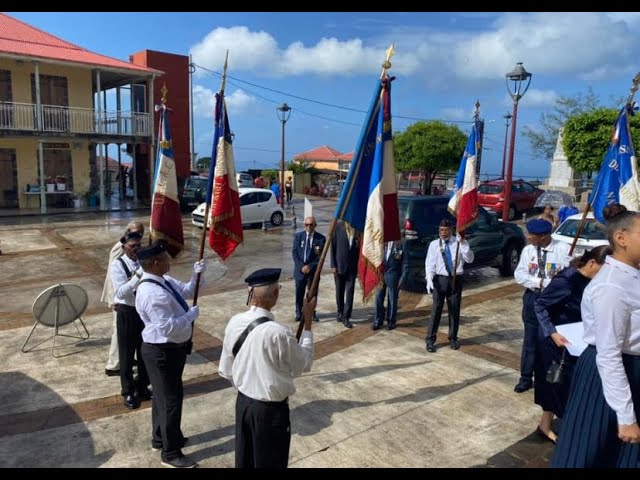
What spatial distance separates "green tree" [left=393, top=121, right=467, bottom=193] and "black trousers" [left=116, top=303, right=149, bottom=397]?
22486mm

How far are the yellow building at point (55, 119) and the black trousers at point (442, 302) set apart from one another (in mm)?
19135

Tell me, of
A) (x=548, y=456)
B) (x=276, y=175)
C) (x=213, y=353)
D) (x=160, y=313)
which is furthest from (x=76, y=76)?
(x=548, y=456)

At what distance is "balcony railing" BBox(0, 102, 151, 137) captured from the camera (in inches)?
816

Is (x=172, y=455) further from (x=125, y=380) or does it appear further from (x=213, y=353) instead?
(x=213, y=353)

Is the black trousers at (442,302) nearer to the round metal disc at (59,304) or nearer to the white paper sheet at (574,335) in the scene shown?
the white paper sheet at (574,335)

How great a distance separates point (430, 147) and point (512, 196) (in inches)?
217

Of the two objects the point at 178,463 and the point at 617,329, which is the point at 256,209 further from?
the point at 617,329

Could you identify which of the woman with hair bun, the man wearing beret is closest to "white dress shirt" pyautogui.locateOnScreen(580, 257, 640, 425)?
the woman with hair bun

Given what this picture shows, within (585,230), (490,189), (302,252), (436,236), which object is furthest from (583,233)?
(490,189)

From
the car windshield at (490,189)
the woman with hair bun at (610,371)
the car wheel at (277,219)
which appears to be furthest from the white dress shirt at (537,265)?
the car windshield at (490,189)

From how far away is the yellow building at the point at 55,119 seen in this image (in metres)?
21.0

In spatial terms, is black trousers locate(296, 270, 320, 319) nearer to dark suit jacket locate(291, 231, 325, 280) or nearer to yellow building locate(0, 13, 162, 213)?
dark suit jacket locate(291, 231, 325, 280)

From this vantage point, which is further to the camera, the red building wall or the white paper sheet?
the red building wall

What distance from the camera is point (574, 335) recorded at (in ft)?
13.2
